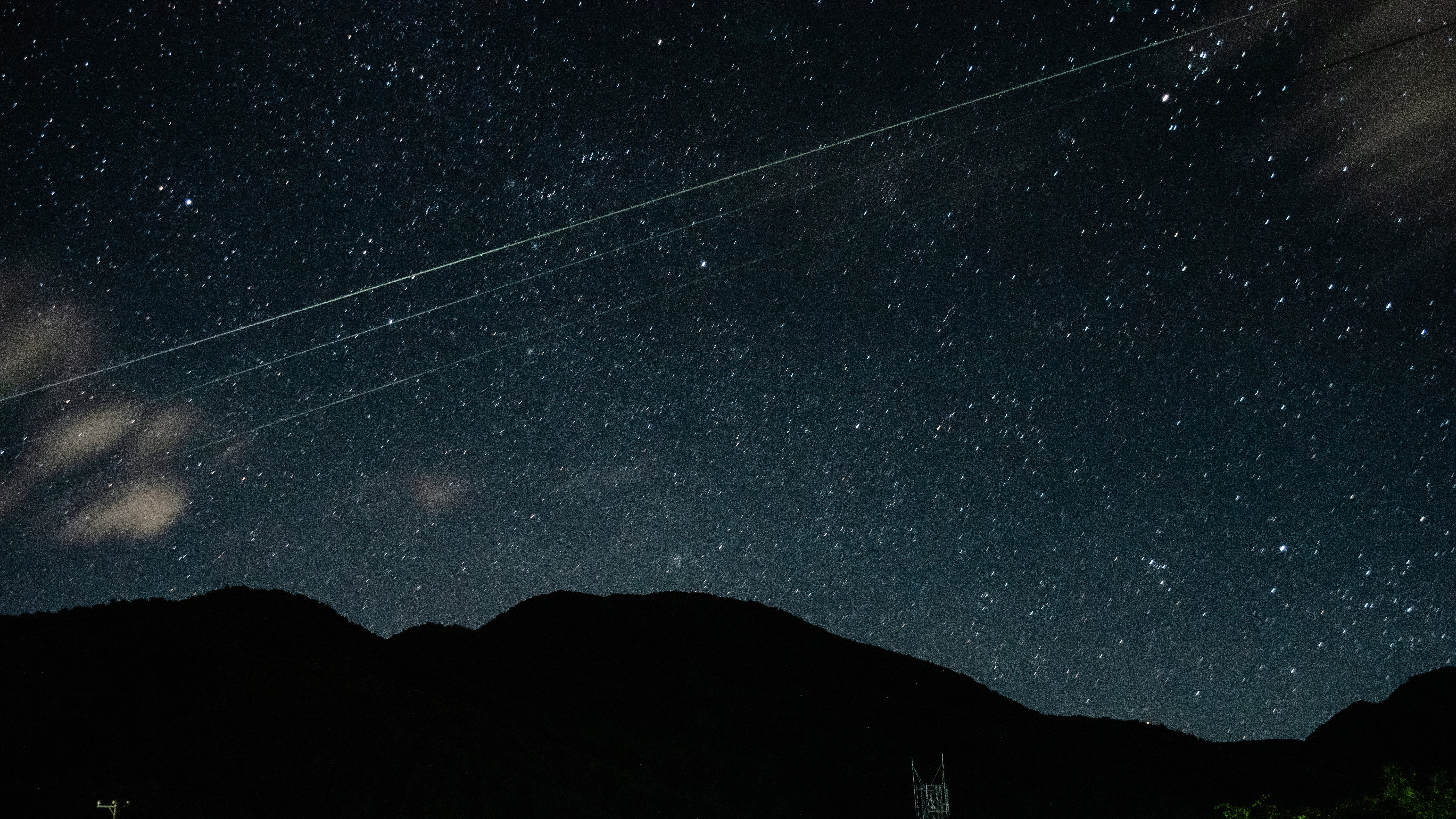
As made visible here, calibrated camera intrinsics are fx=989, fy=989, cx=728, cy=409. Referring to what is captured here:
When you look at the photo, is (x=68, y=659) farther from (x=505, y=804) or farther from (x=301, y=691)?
(x=505, y=804)

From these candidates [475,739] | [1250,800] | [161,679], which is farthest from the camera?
[1250,800]

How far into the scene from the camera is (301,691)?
190 ft

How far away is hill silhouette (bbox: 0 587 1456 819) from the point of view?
50.2 m

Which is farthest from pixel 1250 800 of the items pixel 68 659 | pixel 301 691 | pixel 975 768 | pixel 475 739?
pixel 68 659

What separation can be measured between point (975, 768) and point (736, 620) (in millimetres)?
45116

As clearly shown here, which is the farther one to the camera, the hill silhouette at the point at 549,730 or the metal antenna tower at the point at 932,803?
the hill silhouette at the point at 549,730

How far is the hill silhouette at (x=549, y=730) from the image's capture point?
50.2 meters

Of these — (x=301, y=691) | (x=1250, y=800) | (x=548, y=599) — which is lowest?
(x=1250, y=800)

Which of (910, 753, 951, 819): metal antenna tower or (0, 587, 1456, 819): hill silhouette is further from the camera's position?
(0, 587, 1456, 819): hill silhouette

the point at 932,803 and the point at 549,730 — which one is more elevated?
the point at 549,730

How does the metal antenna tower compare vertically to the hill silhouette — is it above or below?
below

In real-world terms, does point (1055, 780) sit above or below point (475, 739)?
below

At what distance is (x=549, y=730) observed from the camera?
6550 centimetres

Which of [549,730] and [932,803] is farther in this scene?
[549,730]
